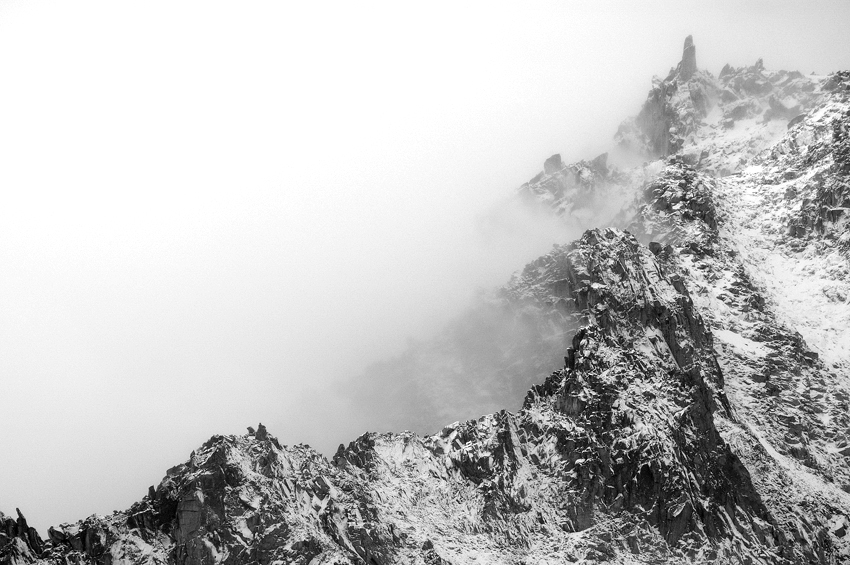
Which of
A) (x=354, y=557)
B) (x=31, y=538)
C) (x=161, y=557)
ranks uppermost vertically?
(x=31, y=538)

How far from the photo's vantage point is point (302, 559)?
640 feet

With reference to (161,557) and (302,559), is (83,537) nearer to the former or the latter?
(161,557)

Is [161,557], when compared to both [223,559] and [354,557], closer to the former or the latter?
[223,559]

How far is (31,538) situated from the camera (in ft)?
637

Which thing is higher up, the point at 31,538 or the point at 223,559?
the point at 31,538

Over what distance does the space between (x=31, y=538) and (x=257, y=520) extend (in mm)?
33318

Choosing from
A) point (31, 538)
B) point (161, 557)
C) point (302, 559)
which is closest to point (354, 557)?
point (302, 559)

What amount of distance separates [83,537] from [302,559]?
109 ft

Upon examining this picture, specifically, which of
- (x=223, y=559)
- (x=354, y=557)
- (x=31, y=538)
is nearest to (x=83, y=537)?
(x=31, y=538)

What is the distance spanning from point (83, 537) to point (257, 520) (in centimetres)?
2608

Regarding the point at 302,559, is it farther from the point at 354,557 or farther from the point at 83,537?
the point at 83,537

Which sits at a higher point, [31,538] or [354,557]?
[31,538]

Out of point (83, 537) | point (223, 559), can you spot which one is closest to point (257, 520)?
point (223, 559)

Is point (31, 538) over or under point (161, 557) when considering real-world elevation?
over
